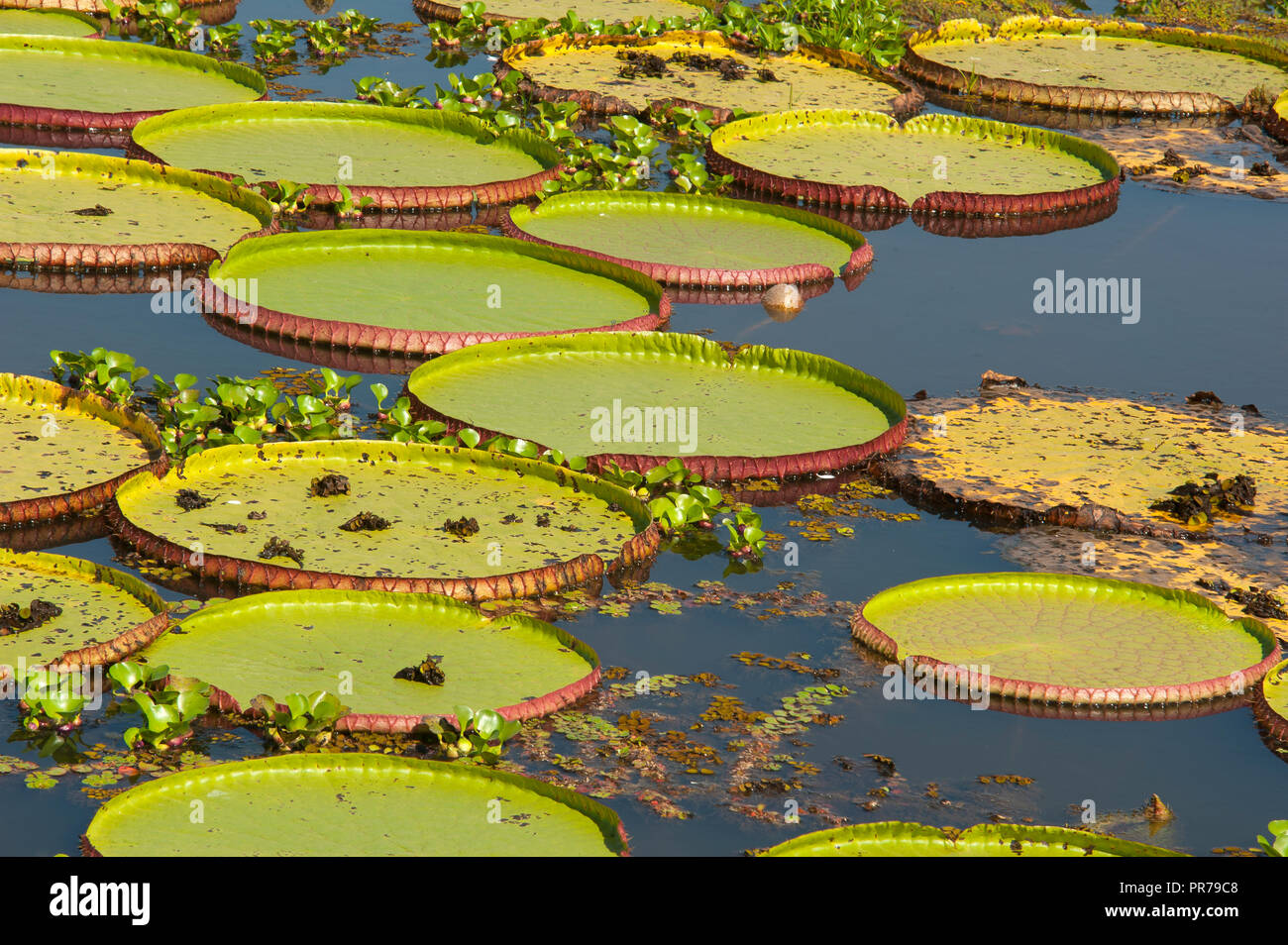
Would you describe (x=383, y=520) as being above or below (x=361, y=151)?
below

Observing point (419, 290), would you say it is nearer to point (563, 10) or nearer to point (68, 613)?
point (68, 613)

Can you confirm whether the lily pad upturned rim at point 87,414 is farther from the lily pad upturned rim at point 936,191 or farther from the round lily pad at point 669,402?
the lily pad upturned rim at point 936,191

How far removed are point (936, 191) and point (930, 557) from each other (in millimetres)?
6299

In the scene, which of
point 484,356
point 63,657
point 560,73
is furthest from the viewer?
point 560,73

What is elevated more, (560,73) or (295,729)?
(560,73)

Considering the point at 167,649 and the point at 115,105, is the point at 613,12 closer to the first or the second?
the point at 115,105

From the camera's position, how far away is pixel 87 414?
9367 millimetres

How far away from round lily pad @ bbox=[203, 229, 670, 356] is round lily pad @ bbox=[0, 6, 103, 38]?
7.16m

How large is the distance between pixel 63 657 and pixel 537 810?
208 cm

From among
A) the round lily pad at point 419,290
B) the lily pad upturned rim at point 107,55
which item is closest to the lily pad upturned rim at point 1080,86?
the lily pad upturned rim at point 107,55

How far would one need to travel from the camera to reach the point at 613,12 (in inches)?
783

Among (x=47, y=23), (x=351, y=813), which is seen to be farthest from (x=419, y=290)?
(x=47, y=23)

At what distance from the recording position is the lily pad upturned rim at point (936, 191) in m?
14.4

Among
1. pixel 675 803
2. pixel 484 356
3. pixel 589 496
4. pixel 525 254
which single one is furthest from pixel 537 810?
pixel 525 254
